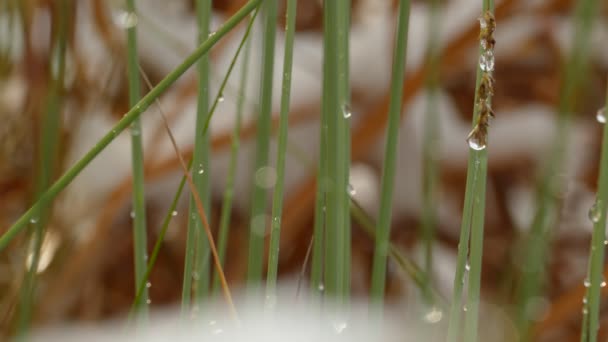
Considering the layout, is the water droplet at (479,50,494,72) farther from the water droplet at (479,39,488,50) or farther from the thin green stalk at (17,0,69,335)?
the thin green stalk at (17,0,69,335)

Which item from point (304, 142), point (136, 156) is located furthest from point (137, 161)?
point (304, 142)

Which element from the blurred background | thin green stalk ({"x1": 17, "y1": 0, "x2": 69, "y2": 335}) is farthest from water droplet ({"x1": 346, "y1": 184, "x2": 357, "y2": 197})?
the blurred background

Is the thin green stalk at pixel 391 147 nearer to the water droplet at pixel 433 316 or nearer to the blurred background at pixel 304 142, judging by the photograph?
the water droplet at pixel 433 316

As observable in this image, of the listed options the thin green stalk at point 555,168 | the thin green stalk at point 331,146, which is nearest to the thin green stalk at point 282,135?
the thin green stalk at point 331,146

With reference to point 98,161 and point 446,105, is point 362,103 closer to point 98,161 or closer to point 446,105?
point 446,105

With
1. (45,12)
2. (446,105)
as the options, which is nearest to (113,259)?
(45,12)

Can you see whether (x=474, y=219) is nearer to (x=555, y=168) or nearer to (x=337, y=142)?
(x=337, y=142)
